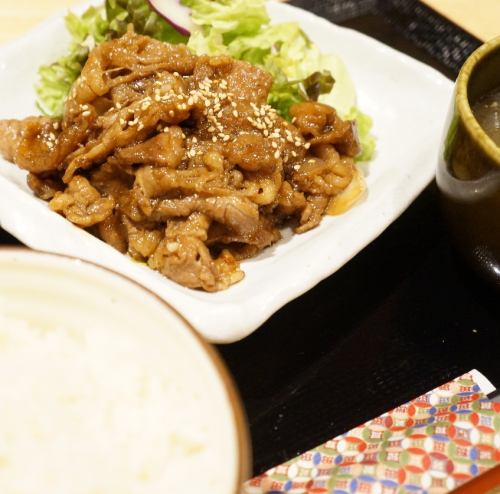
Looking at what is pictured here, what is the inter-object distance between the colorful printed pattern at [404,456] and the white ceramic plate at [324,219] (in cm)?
45

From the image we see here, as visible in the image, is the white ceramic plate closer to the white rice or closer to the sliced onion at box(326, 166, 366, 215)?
the sliced onion at box(326, 166, 366, 215)

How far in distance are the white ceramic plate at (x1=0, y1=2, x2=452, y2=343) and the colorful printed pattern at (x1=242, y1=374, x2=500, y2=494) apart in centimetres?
45

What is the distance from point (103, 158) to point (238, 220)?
564mm

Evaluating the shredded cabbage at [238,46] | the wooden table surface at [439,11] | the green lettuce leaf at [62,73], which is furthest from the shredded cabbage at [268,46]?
the wooden table surface at [439,11]

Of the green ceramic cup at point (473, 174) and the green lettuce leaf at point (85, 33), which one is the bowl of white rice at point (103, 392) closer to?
the green ceramic cup at point (473, 174)

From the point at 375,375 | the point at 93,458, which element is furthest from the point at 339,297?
the point at 93,458

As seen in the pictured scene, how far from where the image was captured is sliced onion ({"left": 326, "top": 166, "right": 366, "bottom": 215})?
250 cm

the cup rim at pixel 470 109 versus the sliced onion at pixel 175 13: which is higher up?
the cup rim at pixel 470 109

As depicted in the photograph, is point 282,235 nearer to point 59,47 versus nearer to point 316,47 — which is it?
point 316,47

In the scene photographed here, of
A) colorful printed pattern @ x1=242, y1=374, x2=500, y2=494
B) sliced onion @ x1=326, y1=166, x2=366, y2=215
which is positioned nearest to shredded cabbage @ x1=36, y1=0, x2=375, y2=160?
sliced onion @ x1=326, y1=166, x2=366, y2=215

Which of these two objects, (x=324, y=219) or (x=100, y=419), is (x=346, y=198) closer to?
(x=324, y=219)

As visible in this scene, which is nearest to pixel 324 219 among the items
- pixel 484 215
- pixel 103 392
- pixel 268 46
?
pixel 484 215

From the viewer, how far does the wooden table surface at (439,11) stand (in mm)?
3605

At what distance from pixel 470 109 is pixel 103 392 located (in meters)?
1.46
